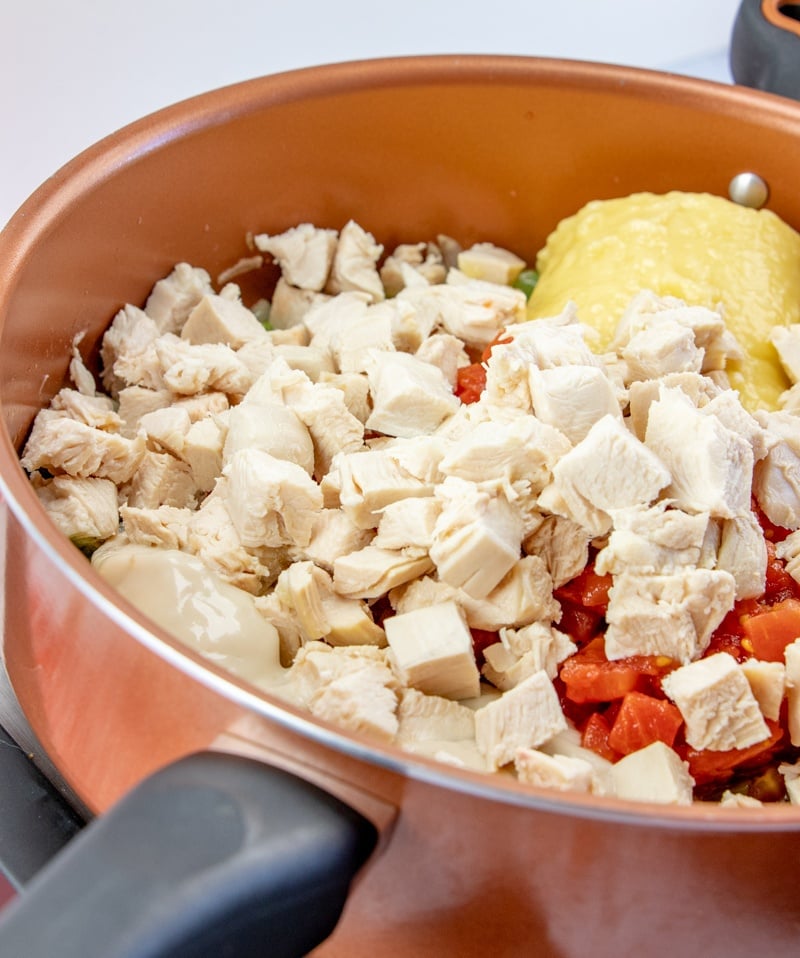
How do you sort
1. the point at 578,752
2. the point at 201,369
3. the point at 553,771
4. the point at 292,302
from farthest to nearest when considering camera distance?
the point at 292,302 < the point at 201,369 < the point at 578,752 < the point at 553,771

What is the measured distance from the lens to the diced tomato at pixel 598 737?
1.16 m

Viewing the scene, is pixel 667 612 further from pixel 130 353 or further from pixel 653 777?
pixel 130 353

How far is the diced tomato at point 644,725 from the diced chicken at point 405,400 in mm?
510

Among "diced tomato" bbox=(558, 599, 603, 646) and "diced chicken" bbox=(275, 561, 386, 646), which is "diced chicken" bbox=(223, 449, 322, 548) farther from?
"diced tomato" bbox=(558, 599, 603, 646)

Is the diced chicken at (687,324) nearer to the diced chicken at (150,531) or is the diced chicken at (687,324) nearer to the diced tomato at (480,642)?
the diced tomato at (480,642)

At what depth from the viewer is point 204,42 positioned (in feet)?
6.90

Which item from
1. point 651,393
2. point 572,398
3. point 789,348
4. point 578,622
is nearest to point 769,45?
point 789,348

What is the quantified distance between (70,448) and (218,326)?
382 millimetres

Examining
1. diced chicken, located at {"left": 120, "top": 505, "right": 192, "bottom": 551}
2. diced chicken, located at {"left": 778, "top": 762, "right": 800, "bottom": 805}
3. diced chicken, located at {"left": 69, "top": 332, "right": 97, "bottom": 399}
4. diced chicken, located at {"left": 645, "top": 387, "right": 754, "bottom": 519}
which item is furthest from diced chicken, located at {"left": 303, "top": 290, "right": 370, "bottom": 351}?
diced chicken, located at {"left": 778, "top": 762, "right": 800, "bottom": 805}

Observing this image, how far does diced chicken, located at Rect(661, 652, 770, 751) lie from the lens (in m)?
1.12

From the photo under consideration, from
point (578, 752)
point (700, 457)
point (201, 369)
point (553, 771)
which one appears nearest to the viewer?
point (553, 771)

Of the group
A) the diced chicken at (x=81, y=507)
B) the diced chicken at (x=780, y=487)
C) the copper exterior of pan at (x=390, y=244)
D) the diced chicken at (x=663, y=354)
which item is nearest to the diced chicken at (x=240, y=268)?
the copper exterior of pan at (x=390, y=244)

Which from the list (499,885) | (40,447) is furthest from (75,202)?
(499,885)

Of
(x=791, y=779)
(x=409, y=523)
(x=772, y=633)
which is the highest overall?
(x=409, y=523)
